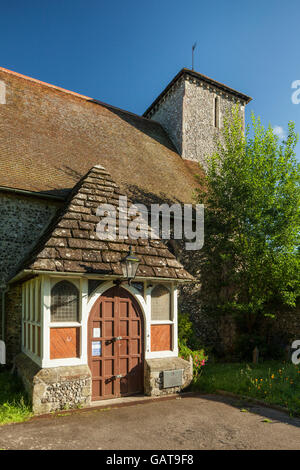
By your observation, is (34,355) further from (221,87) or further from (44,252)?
(221,87)

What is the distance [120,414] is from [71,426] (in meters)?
1.04

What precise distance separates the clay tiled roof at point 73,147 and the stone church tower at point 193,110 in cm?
128

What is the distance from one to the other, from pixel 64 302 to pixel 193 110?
14.4 m

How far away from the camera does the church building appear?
6.89 m

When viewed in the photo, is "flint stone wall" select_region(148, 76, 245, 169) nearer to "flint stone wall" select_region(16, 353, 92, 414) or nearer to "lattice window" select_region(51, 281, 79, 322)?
"lattice window" select_region(51, 281, 79, 322)

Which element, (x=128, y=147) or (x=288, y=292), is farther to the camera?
(x=128, y=147)

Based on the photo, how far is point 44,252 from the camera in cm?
686

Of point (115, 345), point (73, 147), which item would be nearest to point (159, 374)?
point (115, 345)

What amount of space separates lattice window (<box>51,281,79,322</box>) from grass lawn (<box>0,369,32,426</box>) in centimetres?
166

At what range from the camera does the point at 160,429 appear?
571cm

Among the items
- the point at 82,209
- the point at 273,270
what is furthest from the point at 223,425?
the point at 273,270

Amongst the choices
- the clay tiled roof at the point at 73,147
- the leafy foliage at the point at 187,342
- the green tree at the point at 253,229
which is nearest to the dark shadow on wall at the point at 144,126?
the clay tiled roof at the point at 73,147

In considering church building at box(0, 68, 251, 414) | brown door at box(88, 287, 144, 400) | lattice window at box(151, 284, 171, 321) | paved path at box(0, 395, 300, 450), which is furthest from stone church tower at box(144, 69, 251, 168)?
paved path at box(0, 395, 300, 450)

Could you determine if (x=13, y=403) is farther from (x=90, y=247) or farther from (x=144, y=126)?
(x=144, y=126)
